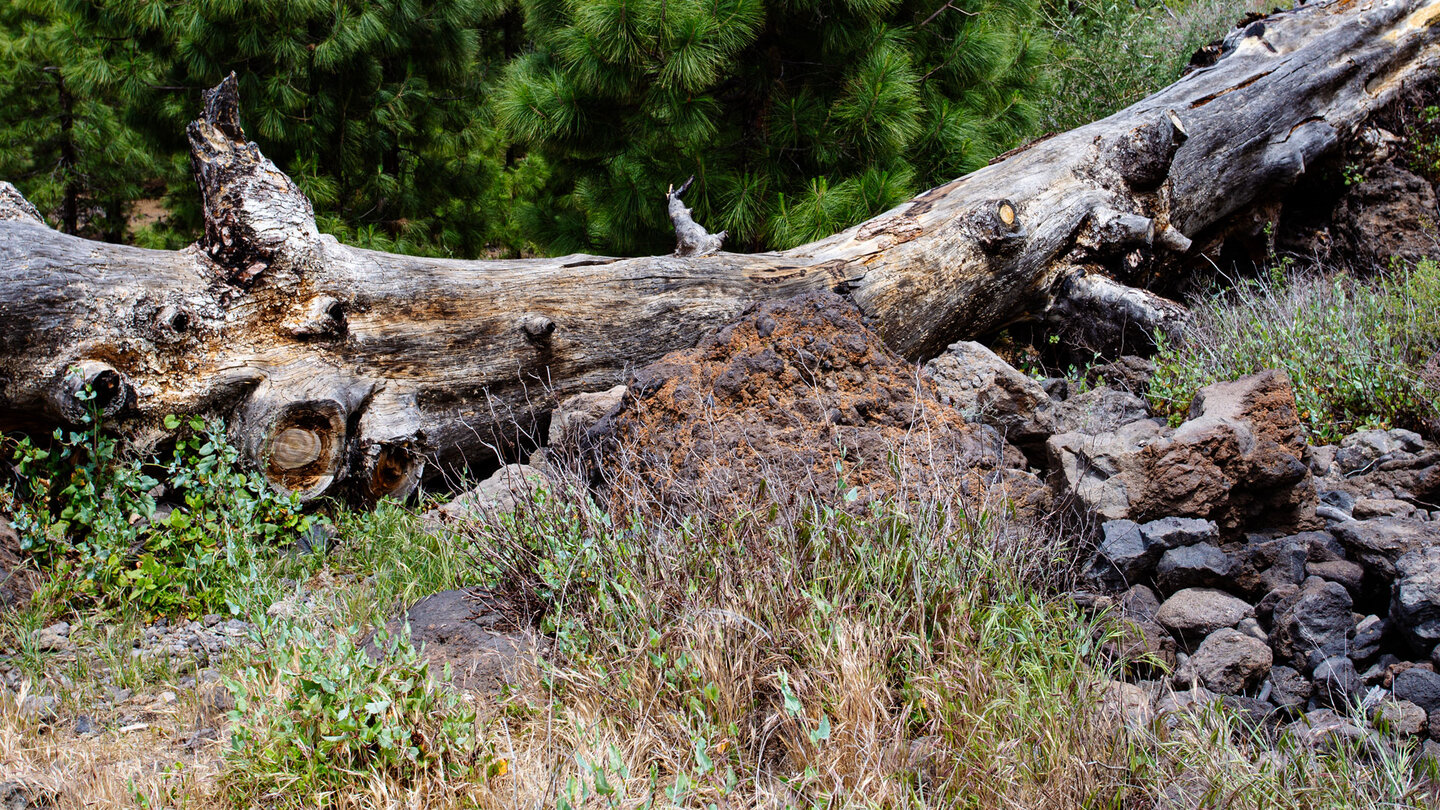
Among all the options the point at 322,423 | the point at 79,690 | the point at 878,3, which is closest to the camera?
the point at 79,690

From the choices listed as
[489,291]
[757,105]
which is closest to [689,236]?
[489,291]

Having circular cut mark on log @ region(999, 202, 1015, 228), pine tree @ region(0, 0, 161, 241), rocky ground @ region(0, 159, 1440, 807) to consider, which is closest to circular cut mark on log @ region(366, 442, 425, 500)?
rocky ground @ region(0, 159, 1440, 807)

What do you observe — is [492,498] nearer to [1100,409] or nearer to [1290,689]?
[1100,409]

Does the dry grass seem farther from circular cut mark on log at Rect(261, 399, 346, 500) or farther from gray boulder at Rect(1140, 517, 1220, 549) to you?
circular cut mark on log at Rect(261, 399, 346, 500)

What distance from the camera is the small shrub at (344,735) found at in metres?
2.09

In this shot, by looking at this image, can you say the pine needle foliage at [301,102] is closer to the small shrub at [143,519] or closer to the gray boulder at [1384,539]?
the small shrub at [143,519]

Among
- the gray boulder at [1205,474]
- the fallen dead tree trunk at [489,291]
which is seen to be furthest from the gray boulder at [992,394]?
the fallen dead tree trunk at [489,291]

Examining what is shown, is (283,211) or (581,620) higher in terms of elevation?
(283,211)

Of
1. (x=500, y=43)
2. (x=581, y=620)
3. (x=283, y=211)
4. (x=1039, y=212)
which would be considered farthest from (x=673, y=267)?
(x=500, y=43)

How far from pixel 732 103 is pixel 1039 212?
245cm

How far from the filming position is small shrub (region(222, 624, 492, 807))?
6.87ft

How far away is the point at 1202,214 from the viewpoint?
6.48 meters

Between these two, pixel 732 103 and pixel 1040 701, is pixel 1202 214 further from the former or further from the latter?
pixel 1040 701

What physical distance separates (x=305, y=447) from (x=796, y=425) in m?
2.23
